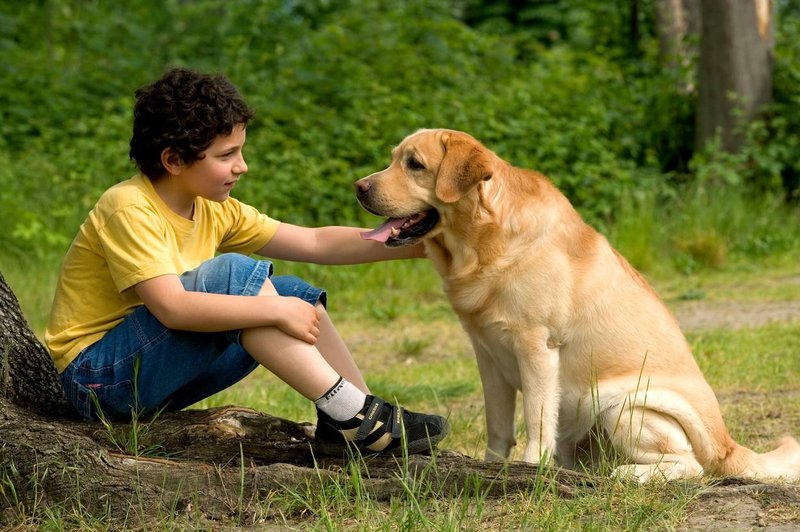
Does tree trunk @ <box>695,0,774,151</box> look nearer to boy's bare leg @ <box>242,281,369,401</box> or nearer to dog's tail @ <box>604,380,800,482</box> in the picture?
dog's tail @ <box>604,380,800,482</box>

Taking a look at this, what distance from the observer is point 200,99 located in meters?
3.65

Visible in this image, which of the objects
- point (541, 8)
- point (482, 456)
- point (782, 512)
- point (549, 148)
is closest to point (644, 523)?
point (782, 512)

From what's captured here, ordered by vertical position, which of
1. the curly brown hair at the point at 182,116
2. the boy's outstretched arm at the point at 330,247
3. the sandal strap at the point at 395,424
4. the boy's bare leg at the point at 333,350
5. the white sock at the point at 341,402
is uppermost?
the curly brown hair at the point at 182,116

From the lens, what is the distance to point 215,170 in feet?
12.1

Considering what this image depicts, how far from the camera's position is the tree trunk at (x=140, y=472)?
323 centimetres

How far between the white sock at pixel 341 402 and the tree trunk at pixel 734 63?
7.98m

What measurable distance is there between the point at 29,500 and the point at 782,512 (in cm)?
232

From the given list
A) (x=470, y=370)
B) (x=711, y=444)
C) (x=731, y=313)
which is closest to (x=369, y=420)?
(x=711, y=444)

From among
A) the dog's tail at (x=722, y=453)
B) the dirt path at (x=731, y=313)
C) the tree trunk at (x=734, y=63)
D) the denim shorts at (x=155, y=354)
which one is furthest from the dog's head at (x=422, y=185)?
the tree trunk at (x=734, y=63)

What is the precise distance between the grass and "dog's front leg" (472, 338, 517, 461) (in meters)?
0.22

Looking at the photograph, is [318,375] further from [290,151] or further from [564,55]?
[564,55]

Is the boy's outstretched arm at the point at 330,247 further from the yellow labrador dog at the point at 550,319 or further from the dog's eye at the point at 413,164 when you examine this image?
the dog's eye at the point at 413,164

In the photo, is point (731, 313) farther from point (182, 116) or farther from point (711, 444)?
point (182, 116)

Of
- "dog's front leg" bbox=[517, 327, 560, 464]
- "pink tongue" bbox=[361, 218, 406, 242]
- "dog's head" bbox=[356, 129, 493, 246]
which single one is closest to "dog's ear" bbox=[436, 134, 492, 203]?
"dog's head" bbox=[356, 129, 493, 246]
